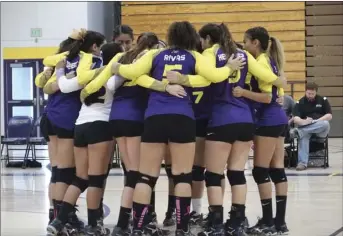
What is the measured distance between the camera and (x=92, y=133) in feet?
14.6

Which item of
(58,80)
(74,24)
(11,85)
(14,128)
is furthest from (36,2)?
(58,80)

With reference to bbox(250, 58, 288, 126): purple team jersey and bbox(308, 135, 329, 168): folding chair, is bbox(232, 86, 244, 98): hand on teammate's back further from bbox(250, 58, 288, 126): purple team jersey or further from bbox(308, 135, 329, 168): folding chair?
bbox(308, 135, 329, 168): folding chair

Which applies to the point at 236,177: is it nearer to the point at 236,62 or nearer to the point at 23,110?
the point at 236,62

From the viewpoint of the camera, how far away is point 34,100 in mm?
15070

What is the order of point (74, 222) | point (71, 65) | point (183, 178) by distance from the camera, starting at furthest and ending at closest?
point (74, 222) → point (71, 65) → point (183, 178)

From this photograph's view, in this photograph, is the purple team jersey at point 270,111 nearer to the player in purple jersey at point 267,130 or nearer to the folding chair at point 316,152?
the player in purple jersey at point 267,130

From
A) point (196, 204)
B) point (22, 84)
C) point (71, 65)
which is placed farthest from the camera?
point (22, 84)

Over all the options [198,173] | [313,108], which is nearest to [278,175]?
[198,173]

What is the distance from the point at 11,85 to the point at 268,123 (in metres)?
11.5

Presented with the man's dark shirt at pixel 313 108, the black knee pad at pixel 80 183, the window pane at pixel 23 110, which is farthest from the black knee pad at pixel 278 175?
the window pane at pixel 23 110

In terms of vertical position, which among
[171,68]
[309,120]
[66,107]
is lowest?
[309,120]

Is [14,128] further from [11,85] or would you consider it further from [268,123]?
[268,123]

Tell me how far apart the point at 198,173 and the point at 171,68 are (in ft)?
3.47

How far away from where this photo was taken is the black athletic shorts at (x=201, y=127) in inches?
184
